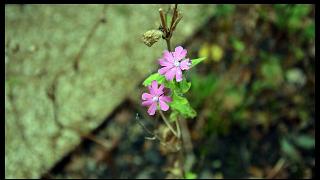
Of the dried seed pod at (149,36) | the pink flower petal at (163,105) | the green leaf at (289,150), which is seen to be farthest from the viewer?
the green leaf at (289,150)

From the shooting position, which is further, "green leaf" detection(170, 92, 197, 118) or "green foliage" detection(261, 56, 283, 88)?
"green foliage" detection(261, 56, 283, 88)

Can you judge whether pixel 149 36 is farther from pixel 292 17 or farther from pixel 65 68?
pixel 292 17

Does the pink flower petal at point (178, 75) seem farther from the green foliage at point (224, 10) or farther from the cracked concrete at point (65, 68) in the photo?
the green foliage at point (224, 10)

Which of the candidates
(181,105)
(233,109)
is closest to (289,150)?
(233,109)

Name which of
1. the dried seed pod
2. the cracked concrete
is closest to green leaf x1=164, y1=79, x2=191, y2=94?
the dried seed pod

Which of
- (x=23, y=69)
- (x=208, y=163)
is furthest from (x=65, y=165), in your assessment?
(x=208, y=163)

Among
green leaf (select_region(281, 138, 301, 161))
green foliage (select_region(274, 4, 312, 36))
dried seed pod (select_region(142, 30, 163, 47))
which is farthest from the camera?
green foliage (select_region(274, 4, 312, 36))

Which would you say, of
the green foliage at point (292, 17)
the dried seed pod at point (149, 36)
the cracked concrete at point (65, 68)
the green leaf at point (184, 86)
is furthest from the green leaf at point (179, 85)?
the green foliage at point (292, 17)

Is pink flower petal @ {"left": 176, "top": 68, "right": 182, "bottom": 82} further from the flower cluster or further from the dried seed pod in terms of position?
the dried seed pod
